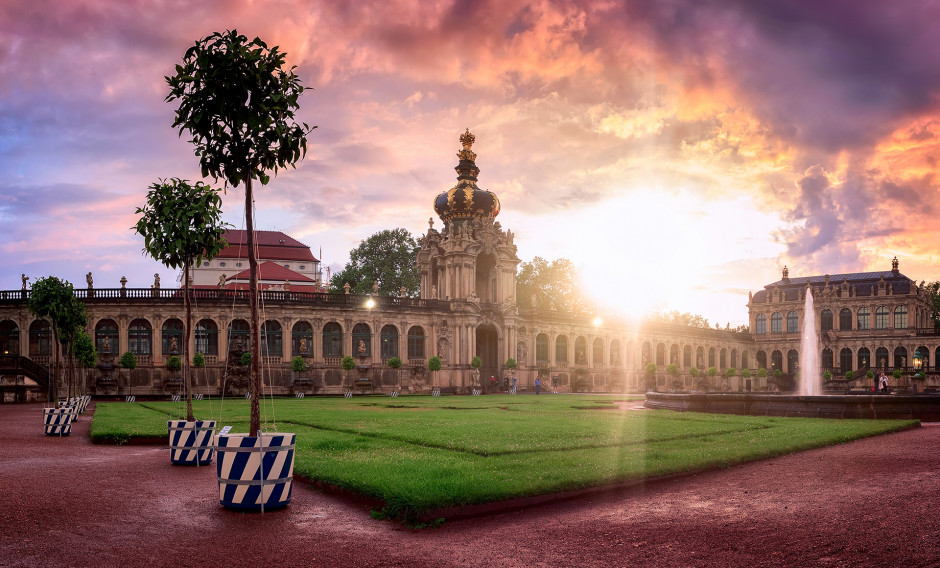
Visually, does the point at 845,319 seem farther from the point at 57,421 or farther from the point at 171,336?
the point at 57,421

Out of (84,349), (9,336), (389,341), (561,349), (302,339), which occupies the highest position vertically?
(9,336)

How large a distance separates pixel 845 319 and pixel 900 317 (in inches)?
278

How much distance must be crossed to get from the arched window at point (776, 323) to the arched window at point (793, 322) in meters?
1.18

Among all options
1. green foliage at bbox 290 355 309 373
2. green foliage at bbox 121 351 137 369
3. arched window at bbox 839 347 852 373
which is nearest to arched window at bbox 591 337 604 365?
green foliage at bbox 290 355 309 373

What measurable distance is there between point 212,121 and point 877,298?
371 ft

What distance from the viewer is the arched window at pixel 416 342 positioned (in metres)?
67.9

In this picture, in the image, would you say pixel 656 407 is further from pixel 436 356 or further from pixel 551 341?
pixel 551 341

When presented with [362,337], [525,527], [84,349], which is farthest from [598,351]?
[525,527]

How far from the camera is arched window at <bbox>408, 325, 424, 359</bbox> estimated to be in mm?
67875

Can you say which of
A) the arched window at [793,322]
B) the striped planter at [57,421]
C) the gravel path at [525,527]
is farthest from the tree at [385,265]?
the gravel path at [525,527]

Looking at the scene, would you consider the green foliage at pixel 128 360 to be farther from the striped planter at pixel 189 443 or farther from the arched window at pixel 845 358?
the arched window at pixel 845 358

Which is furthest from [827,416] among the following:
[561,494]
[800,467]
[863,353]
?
[863,353]

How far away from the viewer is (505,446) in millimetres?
18516

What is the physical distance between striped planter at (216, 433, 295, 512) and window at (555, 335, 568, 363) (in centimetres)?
7064
